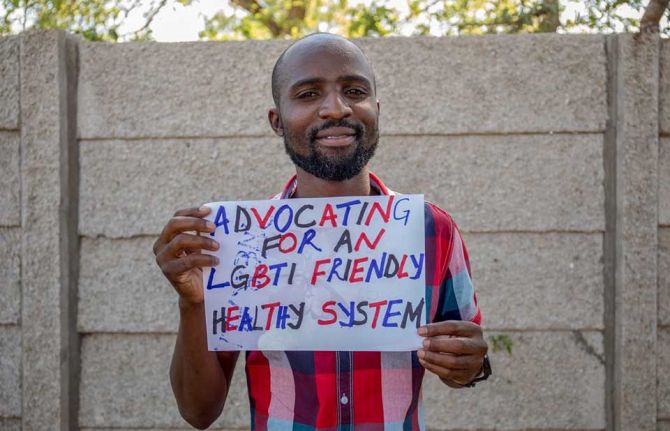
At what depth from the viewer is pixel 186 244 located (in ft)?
5.78

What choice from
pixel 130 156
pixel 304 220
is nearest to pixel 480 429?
pixel 304 220

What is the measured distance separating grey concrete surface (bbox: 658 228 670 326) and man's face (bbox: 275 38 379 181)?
6.03ft

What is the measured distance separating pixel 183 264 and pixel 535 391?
79.9 inches

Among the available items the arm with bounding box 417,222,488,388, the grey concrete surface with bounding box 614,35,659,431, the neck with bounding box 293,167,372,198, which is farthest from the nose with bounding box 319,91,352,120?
the grey concrete surface with bounding box 614,35,659,431

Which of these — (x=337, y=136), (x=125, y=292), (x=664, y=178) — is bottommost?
(x=125, y=292)

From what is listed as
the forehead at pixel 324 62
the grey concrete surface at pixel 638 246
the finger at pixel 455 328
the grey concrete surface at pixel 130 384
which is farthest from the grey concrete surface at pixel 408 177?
the finger at pixel 455 328

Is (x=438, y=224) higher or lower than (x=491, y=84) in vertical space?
lower

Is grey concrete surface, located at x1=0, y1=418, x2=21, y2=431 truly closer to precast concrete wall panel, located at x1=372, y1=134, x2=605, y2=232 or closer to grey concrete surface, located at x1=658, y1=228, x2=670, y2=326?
precast concrete wall panel, located at x1=372, y1=134, x2=605, y2=232

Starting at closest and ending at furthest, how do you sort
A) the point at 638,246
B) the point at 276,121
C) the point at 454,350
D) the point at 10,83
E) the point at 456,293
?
the point at 454,350 < the point at 456,293 < the point at 276,121 < the point at 638,246 < the point at 10,83

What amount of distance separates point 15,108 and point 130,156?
56 centimetres

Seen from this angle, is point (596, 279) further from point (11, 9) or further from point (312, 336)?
point (11, 9)

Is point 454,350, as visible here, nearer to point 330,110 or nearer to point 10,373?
point 330,110

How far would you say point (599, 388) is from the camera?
3.15 metres

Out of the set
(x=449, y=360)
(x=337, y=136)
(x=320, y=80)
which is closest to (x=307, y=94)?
(x=320, y=80)
